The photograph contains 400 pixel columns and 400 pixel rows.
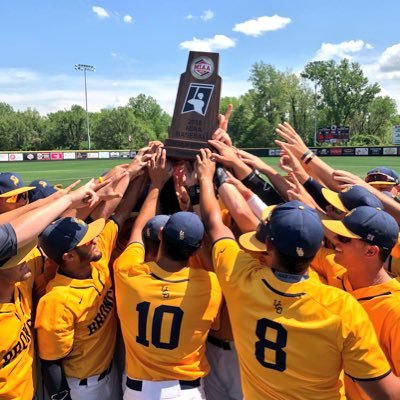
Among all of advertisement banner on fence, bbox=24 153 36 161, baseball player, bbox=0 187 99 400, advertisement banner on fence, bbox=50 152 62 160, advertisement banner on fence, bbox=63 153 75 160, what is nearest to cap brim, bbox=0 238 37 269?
baseball player, bbox=0 187 99 400

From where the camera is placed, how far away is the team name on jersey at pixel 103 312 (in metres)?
3.07

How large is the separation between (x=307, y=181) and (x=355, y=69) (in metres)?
80.6

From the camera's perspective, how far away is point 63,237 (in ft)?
9.72

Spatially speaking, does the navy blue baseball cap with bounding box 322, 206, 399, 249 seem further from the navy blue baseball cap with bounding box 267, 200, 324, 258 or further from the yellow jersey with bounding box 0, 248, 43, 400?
the yellow jersey with bounding box 0, 248, 43, 400

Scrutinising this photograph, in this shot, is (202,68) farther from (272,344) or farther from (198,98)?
(272,344)

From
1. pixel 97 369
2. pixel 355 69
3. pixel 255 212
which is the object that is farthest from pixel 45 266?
pixel 355 69

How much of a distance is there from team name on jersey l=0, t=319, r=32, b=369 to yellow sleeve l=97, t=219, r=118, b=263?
2.67ft

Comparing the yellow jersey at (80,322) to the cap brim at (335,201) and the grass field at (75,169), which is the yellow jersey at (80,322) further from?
the grass field at (75,169)

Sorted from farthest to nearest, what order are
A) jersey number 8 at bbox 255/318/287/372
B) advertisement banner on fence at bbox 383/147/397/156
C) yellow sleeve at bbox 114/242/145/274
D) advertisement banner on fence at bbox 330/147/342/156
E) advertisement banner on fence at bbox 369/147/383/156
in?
advertisement banner on fence at bbox 330/147/342/156, advertisement banner on fence at bbox 369/147/383/156, advertisement banner on fence at bbox 383/147/397/156, yellow sleeve at bbox 114/242/145/274, jersey number 8 at bbox 255/318/287/372

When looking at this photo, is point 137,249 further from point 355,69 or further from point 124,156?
point 355,69

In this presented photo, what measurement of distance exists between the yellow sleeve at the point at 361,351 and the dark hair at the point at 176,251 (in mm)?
1056

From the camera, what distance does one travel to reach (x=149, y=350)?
9.08 ft

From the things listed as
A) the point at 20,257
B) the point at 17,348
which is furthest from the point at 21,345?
the point at 20,257

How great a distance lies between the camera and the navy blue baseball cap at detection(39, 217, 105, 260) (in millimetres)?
2963
